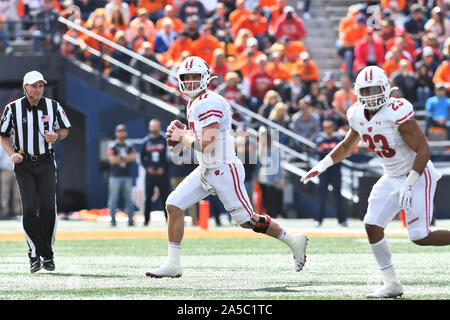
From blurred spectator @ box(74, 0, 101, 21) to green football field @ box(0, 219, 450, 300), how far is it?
6.69 m

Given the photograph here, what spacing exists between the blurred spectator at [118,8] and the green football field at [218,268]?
18.9 feet

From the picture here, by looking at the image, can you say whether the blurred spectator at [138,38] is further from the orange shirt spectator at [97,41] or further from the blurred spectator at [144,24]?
the orange shirt spectator at [97,41]

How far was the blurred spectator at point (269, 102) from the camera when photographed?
64.6 feet

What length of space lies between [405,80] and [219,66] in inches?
133

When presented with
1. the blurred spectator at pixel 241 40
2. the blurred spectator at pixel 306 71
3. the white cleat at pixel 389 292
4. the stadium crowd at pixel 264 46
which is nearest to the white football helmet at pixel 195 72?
the white cleat at pixel 389 292

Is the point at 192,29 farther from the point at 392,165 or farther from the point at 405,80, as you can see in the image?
the point at 392,165

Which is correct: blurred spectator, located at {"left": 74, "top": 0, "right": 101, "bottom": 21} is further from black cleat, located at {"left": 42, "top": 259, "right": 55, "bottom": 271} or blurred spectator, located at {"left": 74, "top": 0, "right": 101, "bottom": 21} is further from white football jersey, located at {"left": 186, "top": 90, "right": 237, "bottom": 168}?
white football jersey, located at {"left": 186, "top": 90, "right": 237, "bottom": 168}

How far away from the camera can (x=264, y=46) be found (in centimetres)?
2202

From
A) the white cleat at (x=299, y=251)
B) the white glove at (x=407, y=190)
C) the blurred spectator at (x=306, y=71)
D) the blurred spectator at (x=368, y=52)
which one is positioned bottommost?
the white cleat at (x=299, y=251)

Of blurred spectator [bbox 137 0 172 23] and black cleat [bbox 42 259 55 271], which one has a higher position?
blurred spectator [bbox 137 0 172 23]

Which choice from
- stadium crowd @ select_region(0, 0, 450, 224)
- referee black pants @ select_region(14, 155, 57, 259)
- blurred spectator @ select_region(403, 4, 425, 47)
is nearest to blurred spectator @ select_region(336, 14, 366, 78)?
stadium crowd @ select_region(0, 0, 450, 224)

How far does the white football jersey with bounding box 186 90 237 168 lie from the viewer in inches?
365

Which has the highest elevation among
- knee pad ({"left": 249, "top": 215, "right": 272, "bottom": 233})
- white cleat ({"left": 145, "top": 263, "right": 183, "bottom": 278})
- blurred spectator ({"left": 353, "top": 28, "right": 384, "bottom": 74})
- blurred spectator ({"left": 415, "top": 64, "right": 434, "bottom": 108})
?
blurred spectator ({"left": 353, "top": 28, "right": 384, "bottom": 74})

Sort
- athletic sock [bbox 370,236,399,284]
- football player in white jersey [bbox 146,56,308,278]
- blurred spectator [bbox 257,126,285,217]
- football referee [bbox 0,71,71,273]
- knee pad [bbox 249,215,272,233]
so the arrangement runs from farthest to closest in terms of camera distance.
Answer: blurred spectator [bbox 257,126,285,217] < football referee [bbox 0,71,71,273] < knee pad [bbox 249,215,272,233] < football player in white jersey [bbox 146,56,308,278] < athletic sock [bbox 370,236,399,284]
